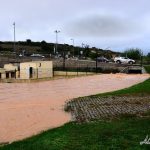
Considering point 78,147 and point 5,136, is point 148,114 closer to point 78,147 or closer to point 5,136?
point 5,136

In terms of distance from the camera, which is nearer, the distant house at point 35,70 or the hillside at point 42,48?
the distant house at point 35,70

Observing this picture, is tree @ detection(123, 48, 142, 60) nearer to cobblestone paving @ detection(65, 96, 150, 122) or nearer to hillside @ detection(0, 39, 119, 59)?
hillside @ detection(0, 39, 119, 59)

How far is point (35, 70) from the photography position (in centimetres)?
5803

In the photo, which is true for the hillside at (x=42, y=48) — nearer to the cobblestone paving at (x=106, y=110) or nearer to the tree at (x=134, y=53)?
the tree at (x=134, y=53)

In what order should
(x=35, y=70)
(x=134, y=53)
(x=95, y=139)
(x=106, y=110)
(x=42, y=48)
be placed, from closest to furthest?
1. (x=95, y=139)
2. (x=106, y=110)
3. (x=35, y=70)
4. (x=134, y=53)
5. (x=42, y=48)

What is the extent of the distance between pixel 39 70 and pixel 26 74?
1.74 m

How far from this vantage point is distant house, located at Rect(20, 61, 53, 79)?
2287 inches

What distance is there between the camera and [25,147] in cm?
1076

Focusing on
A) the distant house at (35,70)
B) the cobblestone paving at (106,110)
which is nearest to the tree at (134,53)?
the distant house at (35,70)

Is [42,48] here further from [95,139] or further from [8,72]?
[95,139]

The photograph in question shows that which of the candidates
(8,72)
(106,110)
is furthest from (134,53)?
(106,110)

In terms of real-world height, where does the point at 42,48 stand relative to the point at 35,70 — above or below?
above

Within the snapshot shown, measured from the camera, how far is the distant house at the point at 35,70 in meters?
58.1

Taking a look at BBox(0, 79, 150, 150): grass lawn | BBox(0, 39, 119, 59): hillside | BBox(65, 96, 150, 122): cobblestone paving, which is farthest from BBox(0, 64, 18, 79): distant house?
BBox(0, 39, 119, 59): hillside
